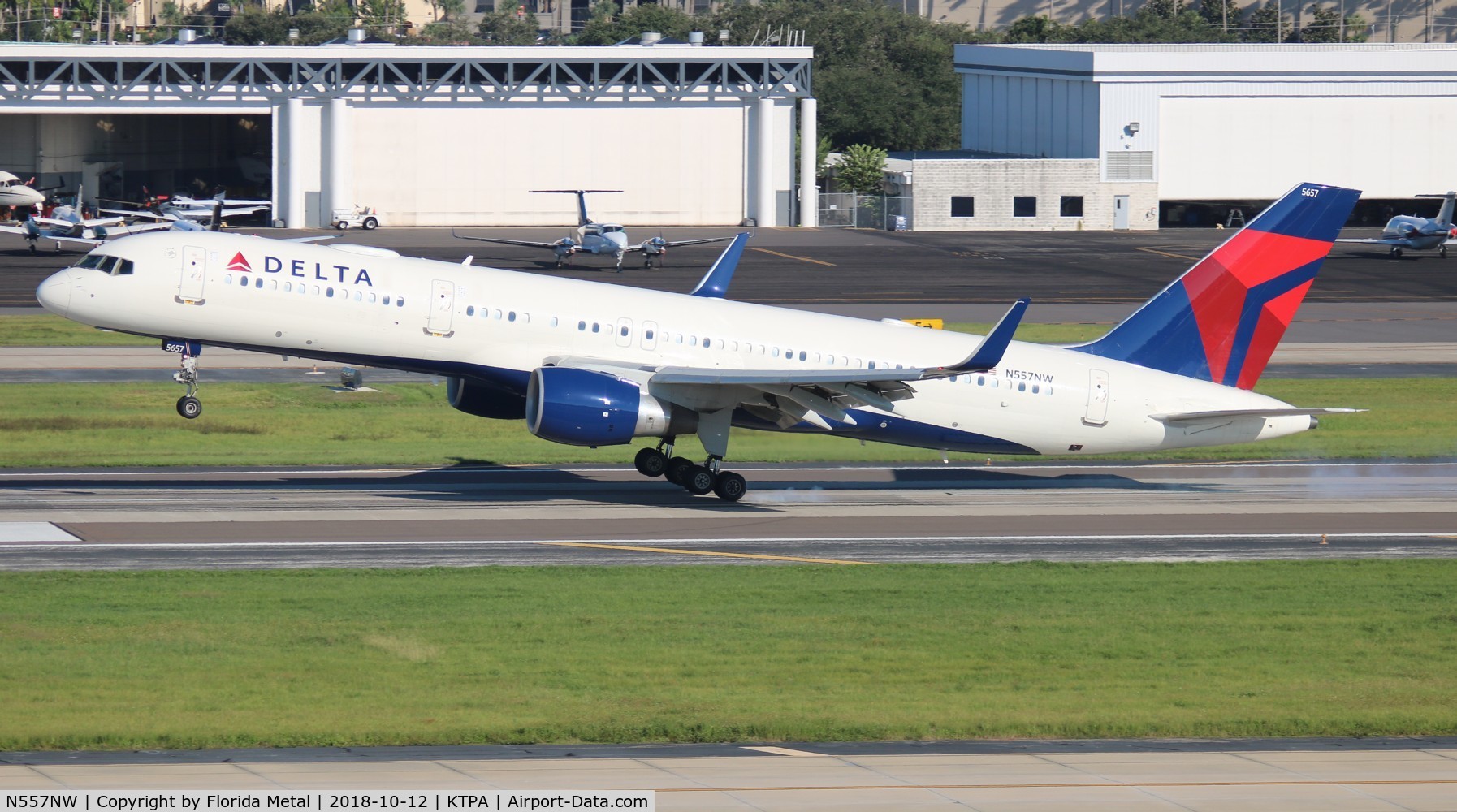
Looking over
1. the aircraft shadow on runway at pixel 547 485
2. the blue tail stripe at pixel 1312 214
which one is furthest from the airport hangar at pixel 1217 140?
the blue tail stripe at pixel 1312 214

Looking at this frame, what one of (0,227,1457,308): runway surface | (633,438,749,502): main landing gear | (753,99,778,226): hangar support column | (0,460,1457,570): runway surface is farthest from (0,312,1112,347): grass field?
(753,99,778,226): hangar support column

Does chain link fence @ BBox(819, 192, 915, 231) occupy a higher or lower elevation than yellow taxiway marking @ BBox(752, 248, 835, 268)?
higher

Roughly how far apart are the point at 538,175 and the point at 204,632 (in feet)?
348

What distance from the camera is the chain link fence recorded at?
445 feet

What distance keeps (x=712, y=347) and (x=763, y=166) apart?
311 ft

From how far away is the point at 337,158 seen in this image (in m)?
124

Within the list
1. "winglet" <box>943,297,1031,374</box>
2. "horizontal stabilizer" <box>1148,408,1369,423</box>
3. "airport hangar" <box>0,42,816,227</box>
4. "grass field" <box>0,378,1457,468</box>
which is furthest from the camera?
"airport hangar" <box>0,42,816,227</box>

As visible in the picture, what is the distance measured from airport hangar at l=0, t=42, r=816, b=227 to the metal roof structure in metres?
0.14

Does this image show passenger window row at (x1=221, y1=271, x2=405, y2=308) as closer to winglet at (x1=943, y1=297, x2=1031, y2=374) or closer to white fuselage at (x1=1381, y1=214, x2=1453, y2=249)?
winglet at (x1=943, y1=297, x2=1031, y2=374)

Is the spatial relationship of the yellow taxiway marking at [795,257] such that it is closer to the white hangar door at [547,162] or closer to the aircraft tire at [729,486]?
the white hangar door at [547,162]

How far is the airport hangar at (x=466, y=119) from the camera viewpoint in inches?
4843

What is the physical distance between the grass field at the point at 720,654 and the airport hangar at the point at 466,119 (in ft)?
330

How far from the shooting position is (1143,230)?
133m

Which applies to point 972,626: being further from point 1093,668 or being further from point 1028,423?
point 1028,423
